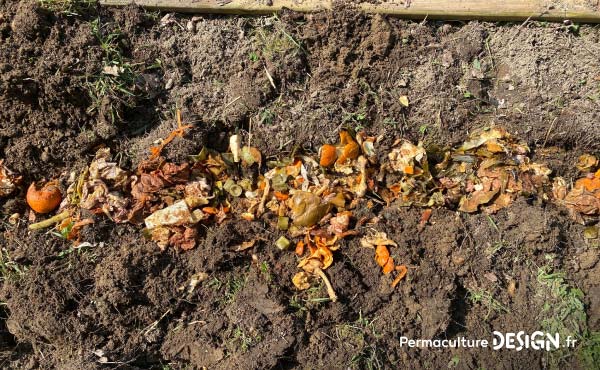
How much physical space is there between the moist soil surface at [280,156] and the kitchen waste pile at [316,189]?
8cm

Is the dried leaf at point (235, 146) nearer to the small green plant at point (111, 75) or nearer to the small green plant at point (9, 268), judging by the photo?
the small green plant at point (111, 75)

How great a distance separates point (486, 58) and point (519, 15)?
363 millimetres

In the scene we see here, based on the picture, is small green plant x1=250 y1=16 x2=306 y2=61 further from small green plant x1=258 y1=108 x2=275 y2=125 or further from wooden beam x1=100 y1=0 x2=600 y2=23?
small green plant x1=258 y1=108 x2=275 y2=125

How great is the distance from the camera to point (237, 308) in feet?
10.3

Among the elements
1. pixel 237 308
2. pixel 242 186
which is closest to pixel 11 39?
pixel 242 186

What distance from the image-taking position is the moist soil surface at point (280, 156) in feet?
10.2

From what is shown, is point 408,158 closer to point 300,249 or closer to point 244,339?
point 300,249

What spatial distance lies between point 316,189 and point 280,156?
1.16ft

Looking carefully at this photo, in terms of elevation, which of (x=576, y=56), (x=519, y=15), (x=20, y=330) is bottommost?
(x=20, y=330)

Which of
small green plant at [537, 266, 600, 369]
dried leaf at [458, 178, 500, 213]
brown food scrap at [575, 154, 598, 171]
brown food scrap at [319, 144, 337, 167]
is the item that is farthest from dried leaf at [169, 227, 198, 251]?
brown food scrap at [575, 154, 598, 171]

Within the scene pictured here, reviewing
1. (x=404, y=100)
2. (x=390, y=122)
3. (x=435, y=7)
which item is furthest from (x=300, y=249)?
(x=435, y=7)

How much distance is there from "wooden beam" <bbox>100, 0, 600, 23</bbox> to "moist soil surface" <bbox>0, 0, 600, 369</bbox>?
7 centimetres

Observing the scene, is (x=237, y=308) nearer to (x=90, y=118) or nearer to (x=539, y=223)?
(x=90, y=118)

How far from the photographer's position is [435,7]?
11.0 feet
